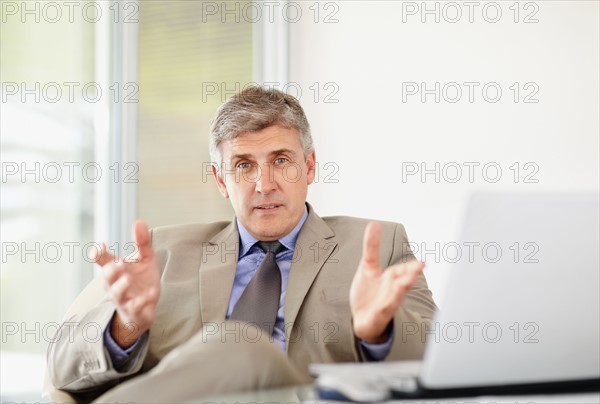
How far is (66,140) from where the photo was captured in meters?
3.26

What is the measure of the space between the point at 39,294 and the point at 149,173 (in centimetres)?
79

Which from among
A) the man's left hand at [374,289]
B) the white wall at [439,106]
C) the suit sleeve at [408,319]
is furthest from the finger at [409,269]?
the white wall at [439,106]

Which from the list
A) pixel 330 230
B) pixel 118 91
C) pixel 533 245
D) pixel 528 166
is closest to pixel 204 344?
pixel 533 245

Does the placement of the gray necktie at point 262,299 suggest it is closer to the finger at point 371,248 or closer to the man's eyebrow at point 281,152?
the man's eyebrow at point 281,152

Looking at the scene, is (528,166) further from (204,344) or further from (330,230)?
(204,344)

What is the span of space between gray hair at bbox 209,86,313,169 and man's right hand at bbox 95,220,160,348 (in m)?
0.63

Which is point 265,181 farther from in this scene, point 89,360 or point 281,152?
point 89,360

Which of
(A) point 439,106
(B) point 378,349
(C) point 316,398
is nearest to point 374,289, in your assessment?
(B) point 378,349

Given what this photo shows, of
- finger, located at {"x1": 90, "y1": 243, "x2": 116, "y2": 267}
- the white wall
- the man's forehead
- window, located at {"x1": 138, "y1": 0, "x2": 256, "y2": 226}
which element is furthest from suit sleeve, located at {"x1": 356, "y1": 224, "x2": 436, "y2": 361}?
the white wall

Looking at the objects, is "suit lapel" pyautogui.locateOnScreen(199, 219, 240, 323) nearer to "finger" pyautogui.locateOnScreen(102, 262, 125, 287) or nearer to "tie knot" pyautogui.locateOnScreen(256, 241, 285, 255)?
"tie knot" pyautogui.locateOnScreen(256, 241, 285, 255)

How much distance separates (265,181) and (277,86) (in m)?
2.26

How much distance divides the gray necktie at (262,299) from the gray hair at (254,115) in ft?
1.29

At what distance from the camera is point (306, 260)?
7.34ft

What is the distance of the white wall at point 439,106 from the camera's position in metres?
3.86
